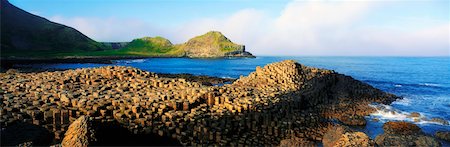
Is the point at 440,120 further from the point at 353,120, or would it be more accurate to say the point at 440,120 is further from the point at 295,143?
the point at 295,143

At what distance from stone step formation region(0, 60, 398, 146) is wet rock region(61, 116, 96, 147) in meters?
0.97

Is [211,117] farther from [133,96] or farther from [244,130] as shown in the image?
[133,96]

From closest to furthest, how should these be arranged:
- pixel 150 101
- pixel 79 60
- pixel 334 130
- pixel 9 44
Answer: pixel 150 101 → pixel 334 130 → pixel 79 60 → pixel 9 44

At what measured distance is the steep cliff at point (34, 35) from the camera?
407ft

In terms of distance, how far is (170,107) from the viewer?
564 inches

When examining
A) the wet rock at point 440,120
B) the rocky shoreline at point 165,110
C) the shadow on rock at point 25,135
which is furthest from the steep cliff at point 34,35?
the wet rock at point 440,120

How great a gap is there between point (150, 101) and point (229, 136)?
12.0 feet

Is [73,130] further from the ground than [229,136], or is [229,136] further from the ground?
[73,130]

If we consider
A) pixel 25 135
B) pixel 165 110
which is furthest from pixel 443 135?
pixel 25 135

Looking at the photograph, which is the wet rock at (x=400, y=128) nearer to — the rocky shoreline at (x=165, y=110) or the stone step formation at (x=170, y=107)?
the rocky shoreline at (x=165, y=110)

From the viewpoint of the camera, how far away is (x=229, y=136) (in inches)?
571

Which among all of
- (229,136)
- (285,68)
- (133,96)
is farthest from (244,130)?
(285,68)

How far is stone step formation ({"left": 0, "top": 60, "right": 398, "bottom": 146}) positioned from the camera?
13.1m

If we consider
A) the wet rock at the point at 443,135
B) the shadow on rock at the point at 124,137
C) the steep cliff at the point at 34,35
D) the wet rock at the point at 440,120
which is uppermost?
the steep cliff at the point at 34,35
